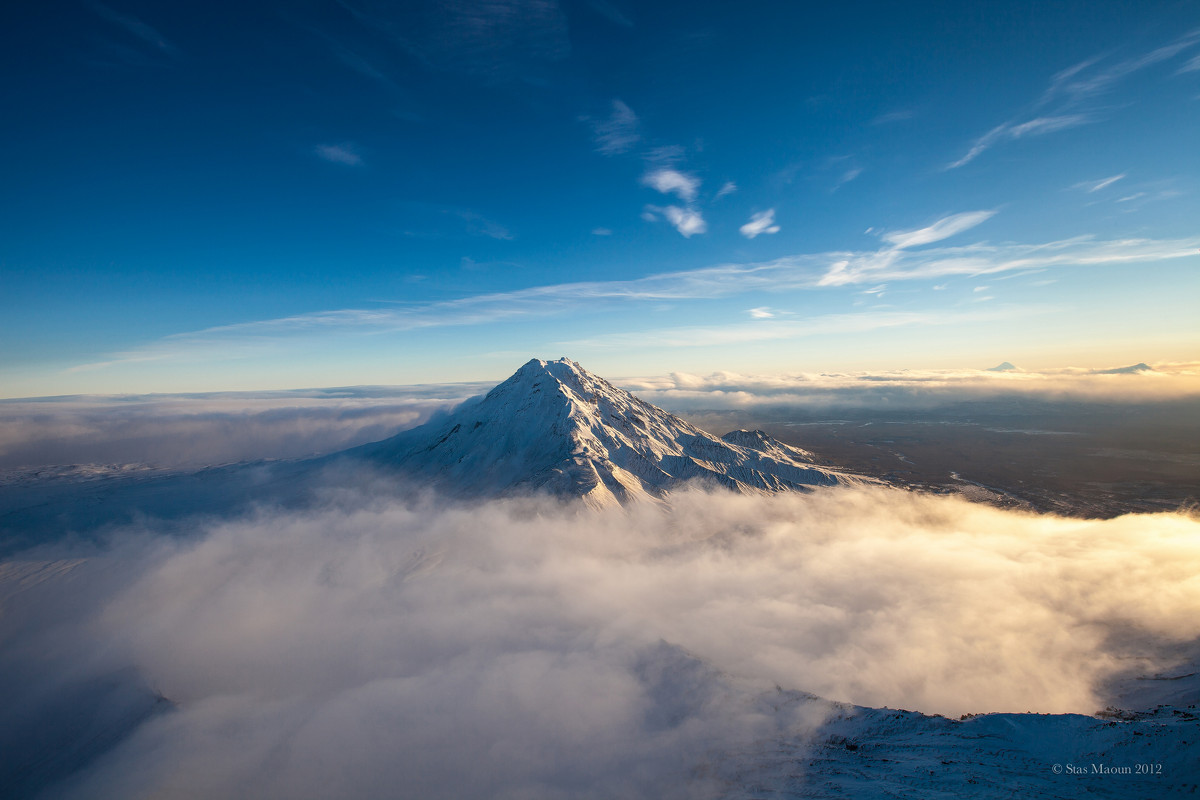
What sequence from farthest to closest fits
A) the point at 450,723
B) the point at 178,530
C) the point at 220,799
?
1. the point at 178,530
2. the point at 450,723
3. the point at 220,799

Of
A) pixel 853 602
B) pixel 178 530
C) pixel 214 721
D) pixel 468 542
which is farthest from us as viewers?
pixel 178 530

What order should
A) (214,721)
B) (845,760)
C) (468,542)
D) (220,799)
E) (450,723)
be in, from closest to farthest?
1. (845,760)
2. (220,799)
3. (450,723)
4. (214,721)
5. (468,542)

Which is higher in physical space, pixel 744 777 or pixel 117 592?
pixel 744 777

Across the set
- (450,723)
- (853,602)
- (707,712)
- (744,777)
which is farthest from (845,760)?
(853,602)

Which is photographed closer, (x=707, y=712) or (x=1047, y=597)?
(x=707, y=712)

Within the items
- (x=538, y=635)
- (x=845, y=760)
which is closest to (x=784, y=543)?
(x=538, y=635)

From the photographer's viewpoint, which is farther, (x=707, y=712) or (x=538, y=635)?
(x=538, y=635)

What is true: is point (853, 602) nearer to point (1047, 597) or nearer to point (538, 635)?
point (1047, 597)

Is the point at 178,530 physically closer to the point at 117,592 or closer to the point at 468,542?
the point at 117,592

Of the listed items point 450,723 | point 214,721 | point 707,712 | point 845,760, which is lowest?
point 214,721
